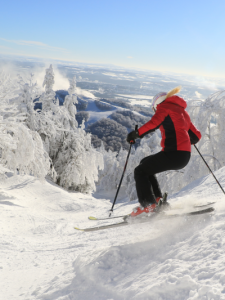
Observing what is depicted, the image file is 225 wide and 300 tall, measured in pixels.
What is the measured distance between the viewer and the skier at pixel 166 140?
3363mm

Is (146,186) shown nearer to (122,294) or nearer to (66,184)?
(122,294)

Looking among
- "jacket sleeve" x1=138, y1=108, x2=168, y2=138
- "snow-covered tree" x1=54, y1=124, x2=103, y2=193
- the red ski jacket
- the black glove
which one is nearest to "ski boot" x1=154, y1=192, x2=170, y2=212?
the red ski jacket

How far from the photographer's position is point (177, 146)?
3.44 metres

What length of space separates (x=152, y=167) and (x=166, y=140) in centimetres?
53

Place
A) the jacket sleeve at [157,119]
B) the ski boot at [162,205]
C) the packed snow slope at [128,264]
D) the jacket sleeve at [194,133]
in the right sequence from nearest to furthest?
the packed snow slope at [128,264], the jacket sleeve at [157,119], the ski boot at [162,205], the jacket sleeve at [194,133]

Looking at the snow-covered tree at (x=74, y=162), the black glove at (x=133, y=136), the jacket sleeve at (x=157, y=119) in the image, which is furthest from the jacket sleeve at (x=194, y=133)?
the snow-covered tree at (x=74, y=162)

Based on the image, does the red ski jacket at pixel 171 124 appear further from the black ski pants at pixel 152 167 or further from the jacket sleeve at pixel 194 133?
the jacket sleeve at pixel 194 133

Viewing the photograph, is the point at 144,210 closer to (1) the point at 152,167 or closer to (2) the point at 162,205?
(2) the point at 162,205

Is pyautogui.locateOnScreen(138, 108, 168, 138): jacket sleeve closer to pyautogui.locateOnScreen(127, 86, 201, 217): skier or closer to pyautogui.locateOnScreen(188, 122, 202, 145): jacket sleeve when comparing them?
pyautogui.locateOnScreen(127, 86, 201, 217): skier

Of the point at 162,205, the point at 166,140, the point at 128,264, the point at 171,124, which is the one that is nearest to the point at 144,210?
the point at 162,205

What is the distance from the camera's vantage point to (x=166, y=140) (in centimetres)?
348

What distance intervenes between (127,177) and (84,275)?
27170 millimetres

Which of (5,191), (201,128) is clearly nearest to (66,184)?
(5,191)

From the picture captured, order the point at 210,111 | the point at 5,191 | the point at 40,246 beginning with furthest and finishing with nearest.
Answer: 1. the point at 210,111
2. the point at 5,191
3. the point at 40,246
